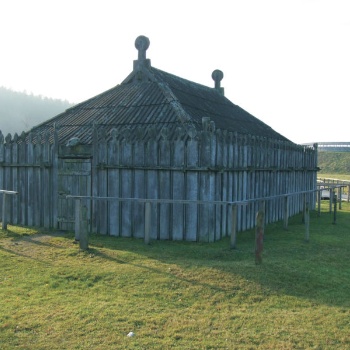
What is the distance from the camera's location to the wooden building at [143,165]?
1045cm

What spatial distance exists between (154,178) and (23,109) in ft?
502

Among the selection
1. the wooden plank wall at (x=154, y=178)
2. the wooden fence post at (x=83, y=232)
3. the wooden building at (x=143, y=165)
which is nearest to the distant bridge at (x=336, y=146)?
the wooden building at (x=143, y=165)

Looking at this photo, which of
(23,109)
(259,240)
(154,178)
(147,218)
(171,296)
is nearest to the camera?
(171,296)

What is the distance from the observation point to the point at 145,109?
13539 millimetres

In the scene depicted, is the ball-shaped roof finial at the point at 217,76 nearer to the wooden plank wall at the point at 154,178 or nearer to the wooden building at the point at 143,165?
the wooden building at the point at 143,165

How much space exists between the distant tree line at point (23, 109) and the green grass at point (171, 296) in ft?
442

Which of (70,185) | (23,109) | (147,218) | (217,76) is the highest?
(23,109)

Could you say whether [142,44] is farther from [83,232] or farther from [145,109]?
[83,232]

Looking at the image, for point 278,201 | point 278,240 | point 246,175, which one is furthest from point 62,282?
point 278,201

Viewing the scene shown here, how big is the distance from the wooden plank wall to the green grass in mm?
973

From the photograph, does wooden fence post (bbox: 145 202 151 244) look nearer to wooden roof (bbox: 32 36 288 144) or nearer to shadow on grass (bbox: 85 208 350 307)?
shadow on grass (bbox: 85 208 350 307)

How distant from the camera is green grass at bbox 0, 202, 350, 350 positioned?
5.05 meters

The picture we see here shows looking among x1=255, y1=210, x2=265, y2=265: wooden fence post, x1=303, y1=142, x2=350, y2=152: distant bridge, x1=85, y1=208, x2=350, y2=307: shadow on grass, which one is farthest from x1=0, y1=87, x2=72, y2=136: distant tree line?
x1=255, y1=210, x2=265, y2=265: wooden fence post

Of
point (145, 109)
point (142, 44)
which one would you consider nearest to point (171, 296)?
point (145, 109)
